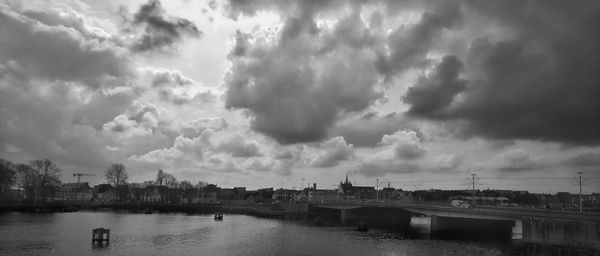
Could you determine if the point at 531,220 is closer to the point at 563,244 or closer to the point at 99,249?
the point at 563,244

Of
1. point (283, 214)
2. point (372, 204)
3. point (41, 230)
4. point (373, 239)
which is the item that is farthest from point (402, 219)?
point (41, 230)

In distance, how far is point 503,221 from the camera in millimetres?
120375

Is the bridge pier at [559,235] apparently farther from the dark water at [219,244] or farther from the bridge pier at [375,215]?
the bridge pier at [375,215]

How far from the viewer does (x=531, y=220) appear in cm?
7462

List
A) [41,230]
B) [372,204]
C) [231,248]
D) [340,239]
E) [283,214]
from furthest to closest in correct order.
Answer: [283,214] → [372,204] → [41,230] → [340,239] → [231,248]

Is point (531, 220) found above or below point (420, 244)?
above

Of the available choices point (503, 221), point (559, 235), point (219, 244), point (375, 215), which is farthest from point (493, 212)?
point (375, 215)

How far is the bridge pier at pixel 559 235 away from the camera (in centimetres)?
6544

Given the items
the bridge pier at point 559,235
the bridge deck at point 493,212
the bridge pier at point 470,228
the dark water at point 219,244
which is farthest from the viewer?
the bridge pier at point 470,228

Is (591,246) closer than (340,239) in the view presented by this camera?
Yes

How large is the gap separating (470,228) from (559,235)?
199 feet

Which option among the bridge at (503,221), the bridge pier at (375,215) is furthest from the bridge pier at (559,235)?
the bridge pier at (375,215)

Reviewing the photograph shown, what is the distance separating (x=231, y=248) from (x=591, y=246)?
178 ft

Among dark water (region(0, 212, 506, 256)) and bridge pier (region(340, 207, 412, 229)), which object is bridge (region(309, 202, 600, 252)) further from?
dark water (region(0, 212, 506, 256))
